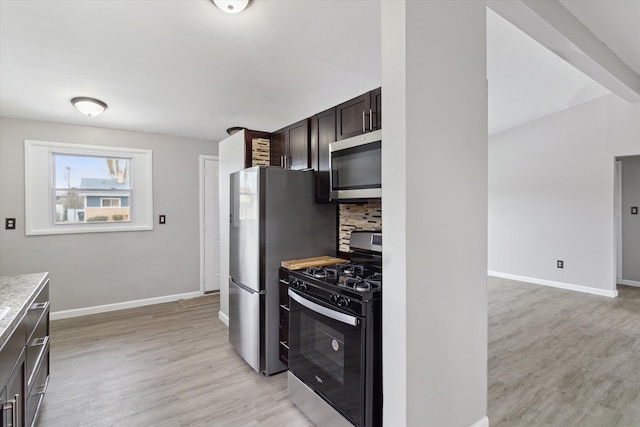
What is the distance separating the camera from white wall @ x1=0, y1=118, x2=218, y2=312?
11.8 ft

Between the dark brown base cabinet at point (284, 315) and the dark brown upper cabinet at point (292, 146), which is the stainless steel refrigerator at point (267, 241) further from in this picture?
the dark brown upper cabinet at point (292, 146)

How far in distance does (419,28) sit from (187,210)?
420 centimetres

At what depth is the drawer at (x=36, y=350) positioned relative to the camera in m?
1.67

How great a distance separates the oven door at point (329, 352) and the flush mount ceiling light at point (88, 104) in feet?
8.94

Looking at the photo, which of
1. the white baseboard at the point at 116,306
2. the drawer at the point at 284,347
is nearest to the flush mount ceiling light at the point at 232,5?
the drawer at the point at 284,347

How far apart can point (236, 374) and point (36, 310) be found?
1.47m

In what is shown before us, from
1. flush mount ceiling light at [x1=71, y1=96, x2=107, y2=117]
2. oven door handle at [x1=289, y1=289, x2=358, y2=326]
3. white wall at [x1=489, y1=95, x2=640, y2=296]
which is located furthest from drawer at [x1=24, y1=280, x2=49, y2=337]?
white wall at [x1=489, y1=95, x2=640, y2=296]

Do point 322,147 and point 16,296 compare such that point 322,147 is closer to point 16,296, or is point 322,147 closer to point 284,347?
point 284,347

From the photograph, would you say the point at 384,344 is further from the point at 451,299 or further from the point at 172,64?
the point at 172,64

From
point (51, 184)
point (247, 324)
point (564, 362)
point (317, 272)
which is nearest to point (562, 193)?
point (564, 362)

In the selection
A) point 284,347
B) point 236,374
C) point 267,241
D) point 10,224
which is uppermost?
point 10,224

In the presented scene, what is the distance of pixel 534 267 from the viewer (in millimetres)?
5457

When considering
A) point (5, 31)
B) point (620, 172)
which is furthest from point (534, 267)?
point (5, 31)

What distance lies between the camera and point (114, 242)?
4191mm
